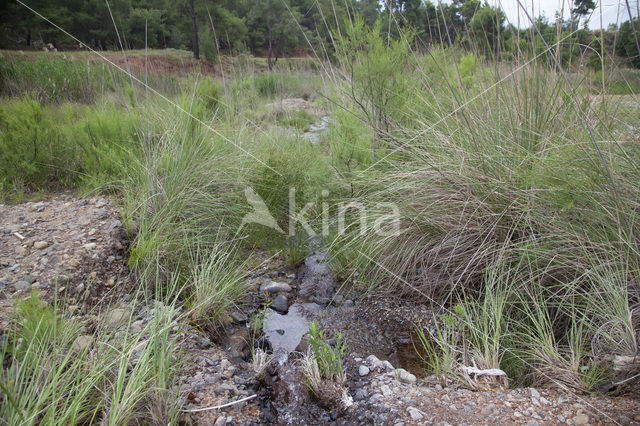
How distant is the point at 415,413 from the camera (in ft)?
4.47

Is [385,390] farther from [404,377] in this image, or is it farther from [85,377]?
[85,377]

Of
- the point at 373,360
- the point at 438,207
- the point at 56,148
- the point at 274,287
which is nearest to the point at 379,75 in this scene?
the point at 438,207

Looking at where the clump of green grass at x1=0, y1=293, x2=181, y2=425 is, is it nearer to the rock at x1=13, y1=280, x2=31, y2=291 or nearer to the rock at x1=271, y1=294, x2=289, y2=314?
the rock at x1=13, y1=280, x2=31, y2=291

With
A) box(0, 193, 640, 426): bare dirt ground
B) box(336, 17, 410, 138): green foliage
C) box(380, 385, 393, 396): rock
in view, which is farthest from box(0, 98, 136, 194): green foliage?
box(380, 385, 393, 396): rock

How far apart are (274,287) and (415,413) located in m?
1.35

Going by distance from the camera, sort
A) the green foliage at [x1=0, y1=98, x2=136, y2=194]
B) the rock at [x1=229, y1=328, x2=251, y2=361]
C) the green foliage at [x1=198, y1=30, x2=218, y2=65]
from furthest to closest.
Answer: the green foliage at [x1=198, y1=30, x2=218, y2=65] → the green foliage at [x1=0, y1=98, x2=136, y2=194] → the rock at [x1=229, y1=328, x2=251, y2=361]

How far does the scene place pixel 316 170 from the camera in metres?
2.98

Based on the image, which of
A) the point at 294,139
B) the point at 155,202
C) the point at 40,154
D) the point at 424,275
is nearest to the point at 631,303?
the point at 424,275

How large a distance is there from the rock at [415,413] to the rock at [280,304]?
3.62 feet

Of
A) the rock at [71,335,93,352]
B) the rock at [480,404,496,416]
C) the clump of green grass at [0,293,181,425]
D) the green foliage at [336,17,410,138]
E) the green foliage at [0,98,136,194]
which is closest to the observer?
the clump of green grass at [0,293,181,425]

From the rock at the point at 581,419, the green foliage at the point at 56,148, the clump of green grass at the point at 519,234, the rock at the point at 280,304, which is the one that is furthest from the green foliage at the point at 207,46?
the rock at the point at 581,419

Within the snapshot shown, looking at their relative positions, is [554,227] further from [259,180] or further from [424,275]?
[259,180]

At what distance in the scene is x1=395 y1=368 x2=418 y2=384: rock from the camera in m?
1.65

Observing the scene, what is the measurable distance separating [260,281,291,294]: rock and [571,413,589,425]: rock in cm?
165
